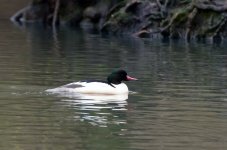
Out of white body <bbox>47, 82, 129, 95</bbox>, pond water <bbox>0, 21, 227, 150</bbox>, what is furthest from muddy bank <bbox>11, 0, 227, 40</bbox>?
white body <bbox>47, 82, 129, 95</bbox>

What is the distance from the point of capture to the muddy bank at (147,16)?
36875 mm

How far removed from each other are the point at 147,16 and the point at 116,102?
22.5 metres

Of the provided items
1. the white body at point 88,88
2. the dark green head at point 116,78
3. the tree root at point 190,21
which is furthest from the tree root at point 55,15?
the white body at point 88,88

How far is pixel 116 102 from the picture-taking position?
1709 cm

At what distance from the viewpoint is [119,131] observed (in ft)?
43.3

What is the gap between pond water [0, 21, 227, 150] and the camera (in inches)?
491

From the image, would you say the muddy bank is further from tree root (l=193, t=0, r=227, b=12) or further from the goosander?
the goosander

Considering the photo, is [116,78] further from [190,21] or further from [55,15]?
[55,15]

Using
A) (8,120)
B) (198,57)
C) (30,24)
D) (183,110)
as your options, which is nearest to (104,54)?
(198,57)

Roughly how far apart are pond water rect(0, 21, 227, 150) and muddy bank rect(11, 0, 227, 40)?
5.63 meters

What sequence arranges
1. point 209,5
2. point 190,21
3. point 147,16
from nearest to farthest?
point 209,5 < point 190,21 < point 147,16

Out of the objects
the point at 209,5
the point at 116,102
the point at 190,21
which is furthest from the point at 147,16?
the point at 116,102

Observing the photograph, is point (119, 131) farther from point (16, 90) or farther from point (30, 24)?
point (30, 24)

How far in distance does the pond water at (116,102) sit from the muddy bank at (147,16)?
563 centimetres
